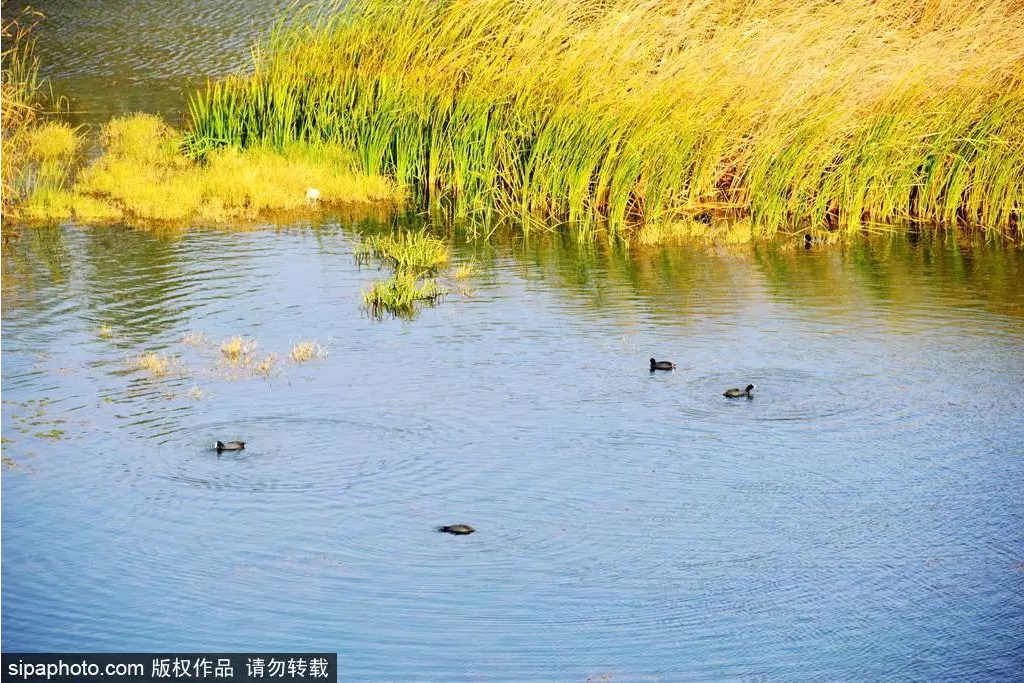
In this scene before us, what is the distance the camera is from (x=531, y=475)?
27.4ft

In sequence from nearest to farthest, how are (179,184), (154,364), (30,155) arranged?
1. (154,364)
2. (179,184)
3. (30,155)

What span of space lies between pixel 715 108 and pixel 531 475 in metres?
7.26

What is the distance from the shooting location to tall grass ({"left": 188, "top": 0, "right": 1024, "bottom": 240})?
14828 mm

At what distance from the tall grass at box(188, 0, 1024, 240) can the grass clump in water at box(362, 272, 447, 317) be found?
10.5ft

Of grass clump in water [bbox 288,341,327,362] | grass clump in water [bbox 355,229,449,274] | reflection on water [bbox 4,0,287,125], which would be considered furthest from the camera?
reflection on water [bbox 4,0,287,125]

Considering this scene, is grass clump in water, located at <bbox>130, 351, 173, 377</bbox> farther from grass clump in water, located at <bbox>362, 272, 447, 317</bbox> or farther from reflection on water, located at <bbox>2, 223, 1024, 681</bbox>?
grass clump in water, located at <bbox>362, 272, 447, 317</bbox>

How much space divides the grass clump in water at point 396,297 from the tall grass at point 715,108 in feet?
10.5

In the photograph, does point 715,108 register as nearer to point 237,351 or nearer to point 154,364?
point 237,351

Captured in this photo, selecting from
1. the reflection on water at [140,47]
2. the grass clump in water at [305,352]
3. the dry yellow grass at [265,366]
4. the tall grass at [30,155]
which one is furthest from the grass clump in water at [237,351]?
the reflection on water at [140,47]

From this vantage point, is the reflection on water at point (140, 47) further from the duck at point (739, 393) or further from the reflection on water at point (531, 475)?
the duck at point (739, 393)

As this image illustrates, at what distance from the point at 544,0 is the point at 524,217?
2.16 meters

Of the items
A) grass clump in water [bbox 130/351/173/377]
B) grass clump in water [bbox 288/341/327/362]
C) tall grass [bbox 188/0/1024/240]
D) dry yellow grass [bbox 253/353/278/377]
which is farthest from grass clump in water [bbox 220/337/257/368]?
tall grass [bbox 188/0/1024/240]

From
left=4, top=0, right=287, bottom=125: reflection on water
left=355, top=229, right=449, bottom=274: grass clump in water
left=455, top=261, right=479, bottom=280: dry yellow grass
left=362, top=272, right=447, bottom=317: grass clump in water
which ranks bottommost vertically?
left=362, top=272, right=447, bottom=317: grass clump in water

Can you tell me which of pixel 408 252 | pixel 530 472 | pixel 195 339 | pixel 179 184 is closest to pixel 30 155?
pixel 179 184
